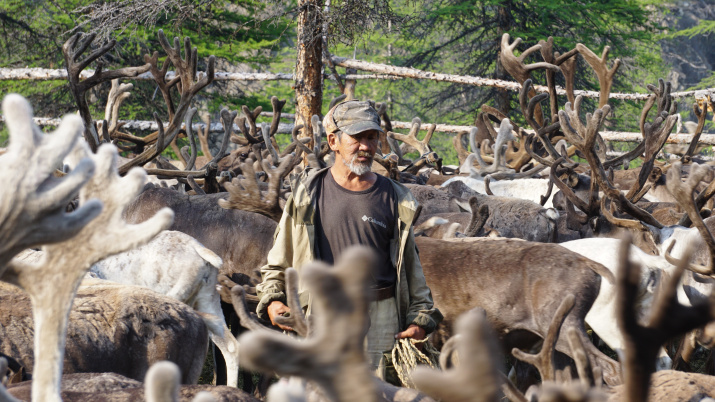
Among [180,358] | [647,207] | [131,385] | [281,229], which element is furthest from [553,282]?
[647,207]

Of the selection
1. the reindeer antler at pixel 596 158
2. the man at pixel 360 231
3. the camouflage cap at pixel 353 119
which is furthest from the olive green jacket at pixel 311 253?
the reindeer antler at pixel 596 158

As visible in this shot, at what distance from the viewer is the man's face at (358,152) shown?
352 cm

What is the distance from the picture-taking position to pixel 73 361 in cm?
378

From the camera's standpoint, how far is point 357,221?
3.54 metres

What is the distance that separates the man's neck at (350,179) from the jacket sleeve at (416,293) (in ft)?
1.08

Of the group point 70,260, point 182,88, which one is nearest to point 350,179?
point 70,260

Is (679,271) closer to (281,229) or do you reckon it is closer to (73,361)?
(281,229)

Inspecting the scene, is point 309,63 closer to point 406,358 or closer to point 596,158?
point 596,158

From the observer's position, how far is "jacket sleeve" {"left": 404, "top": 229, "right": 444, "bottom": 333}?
3.62m

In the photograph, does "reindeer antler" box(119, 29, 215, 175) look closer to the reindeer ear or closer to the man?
the man

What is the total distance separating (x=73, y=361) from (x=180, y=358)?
1.88 ft

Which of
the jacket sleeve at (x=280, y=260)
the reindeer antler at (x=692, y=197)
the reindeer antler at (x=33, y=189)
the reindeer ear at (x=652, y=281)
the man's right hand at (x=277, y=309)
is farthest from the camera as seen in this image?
the reindeer ear at (x=652, y=281)

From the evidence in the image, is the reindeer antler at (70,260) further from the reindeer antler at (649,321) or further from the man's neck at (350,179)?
the man's neck at (350,179)

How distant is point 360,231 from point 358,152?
37 centimetres
